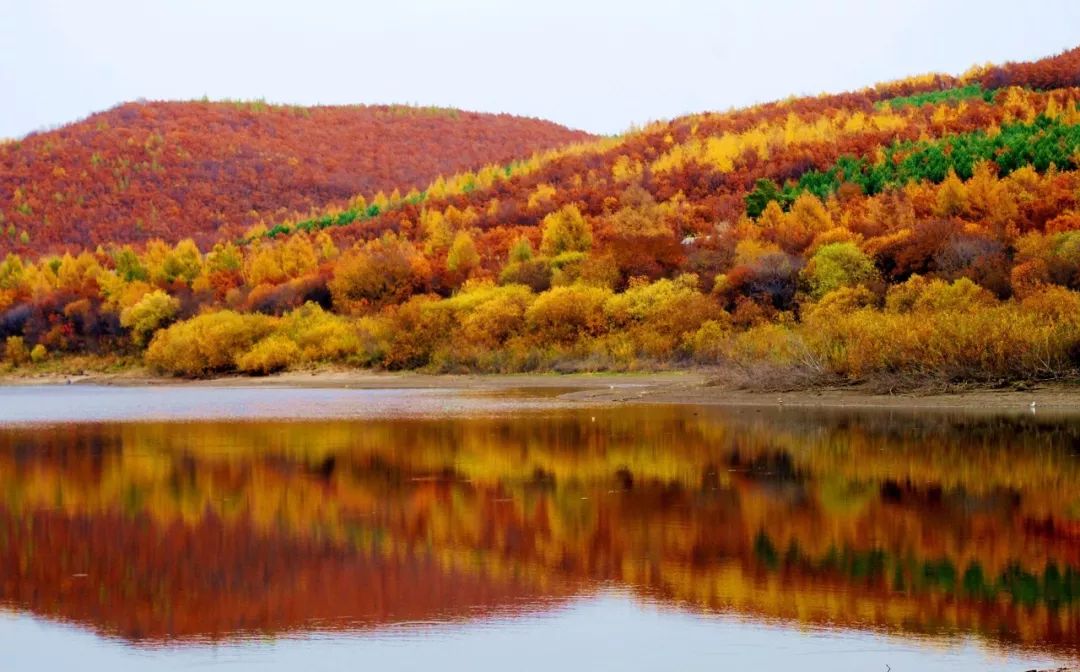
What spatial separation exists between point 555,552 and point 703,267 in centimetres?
4942

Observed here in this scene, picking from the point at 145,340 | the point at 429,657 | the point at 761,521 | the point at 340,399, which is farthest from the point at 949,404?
the point at 145,340

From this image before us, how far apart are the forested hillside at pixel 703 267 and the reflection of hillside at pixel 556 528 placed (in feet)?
45.5

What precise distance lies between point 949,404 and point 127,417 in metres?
23.0

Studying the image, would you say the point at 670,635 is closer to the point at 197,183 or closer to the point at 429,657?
the point at 429,657

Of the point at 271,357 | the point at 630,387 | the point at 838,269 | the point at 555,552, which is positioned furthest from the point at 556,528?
the point at 271,357

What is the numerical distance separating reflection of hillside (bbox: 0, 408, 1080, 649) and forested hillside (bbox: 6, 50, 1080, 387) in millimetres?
13858

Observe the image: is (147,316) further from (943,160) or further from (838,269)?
(943,160)

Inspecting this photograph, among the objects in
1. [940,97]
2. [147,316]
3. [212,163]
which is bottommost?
[147,316]

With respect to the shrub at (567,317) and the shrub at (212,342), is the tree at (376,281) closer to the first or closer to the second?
the shrub at (212,342)

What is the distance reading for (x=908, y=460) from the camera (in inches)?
926

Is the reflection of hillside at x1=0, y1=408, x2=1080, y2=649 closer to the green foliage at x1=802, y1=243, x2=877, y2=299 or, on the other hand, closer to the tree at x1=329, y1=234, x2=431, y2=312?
the green foliage at x1=802, y1=243, x2=877, y2=299

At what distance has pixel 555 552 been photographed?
15750 millimetres

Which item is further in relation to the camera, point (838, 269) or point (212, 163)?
point (212, 163)

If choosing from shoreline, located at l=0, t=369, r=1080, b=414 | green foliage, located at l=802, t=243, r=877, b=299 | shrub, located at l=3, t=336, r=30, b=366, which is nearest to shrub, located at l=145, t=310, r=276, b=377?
shoreline, located at l=0, t=369, r=1080, b=414
